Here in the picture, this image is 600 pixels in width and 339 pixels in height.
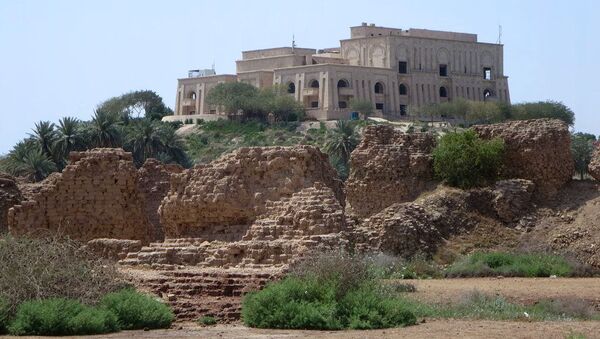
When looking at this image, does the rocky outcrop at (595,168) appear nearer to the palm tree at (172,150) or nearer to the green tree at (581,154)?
the green tree at (581,154)

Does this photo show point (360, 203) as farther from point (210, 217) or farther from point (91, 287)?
point (91, 287)

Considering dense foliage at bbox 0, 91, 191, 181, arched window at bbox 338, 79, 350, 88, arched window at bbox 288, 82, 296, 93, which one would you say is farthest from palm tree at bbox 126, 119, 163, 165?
arched window at bbox 288, 82, 296, 93

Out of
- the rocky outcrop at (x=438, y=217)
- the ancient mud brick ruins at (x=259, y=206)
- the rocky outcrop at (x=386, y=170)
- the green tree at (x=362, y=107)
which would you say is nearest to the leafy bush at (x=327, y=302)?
the ancient mud brick ruins at (x=259, y=206)

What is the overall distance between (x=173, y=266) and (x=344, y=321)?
5961mm

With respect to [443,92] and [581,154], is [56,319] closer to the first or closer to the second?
[581,154]

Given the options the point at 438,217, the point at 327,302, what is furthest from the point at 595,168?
the point at 327,302

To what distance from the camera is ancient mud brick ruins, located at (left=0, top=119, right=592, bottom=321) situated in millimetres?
26625

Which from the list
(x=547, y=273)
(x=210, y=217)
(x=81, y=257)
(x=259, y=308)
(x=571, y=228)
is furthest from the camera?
(x=571, y=228)

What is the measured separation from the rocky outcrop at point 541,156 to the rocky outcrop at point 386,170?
2.17 meters

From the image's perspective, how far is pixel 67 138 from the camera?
65.2 meters

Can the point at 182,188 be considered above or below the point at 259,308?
above

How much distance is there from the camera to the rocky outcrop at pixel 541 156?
37.5 m

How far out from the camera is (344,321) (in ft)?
72.8

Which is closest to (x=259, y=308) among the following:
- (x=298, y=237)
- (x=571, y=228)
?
(x=298, y=237)
